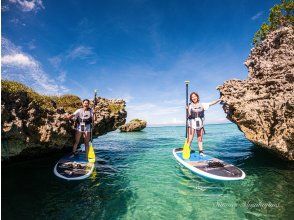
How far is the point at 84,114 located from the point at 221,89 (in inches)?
390

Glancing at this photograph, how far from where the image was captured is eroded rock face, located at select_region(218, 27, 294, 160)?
1342cm

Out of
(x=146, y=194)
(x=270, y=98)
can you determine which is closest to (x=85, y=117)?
(x=146, y=194)

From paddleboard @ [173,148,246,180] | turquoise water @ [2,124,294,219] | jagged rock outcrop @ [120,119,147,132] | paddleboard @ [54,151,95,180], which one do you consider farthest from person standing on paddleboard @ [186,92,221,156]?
jagged rock outcrop @ [120,119,147,132]

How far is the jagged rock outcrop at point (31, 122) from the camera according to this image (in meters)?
10.9

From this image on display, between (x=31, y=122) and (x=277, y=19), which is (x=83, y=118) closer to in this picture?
(x=31, y=122)

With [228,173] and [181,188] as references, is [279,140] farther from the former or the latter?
[181,188]

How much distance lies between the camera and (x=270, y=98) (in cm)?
1447

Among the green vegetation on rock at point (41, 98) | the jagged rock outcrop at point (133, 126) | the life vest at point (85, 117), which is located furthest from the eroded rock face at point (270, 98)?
the jagged rock outcrop at point (133, 126)

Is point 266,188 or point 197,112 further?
point 197,112

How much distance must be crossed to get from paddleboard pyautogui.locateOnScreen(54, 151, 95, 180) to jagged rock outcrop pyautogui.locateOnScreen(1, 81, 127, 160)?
1.44m

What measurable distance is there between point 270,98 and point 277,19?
8.41 meters

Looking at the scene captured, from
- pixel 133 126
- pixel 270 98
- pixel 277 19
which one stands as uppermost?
pixel 277 19

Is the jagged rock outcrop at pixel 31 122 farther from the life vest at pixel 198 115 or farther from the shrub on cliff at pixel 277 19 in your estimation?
the shrub on cliff at pixel 277 19

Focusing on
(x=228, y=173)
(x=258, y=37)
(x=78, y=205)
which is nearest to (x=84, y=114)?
(x=78, y=205)
